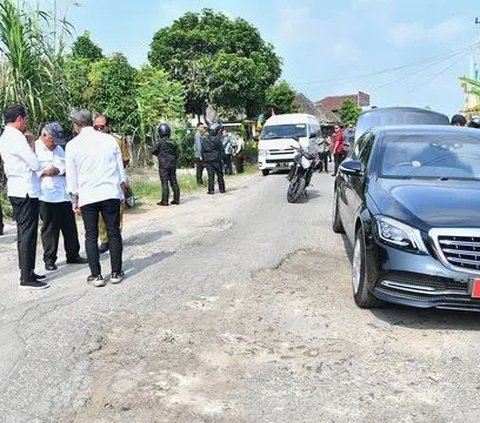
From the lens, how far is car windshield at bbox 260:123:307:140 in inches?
859

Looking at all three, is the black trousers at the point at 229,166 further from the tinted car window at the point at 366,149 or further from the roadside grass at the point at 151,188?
the tinted car window at the point at 366,149

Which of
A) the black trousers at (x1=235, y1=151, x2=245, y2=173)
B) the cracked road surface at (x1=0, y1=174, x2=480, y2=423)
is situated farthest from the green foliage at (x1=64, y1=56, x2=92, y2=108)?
the black trousers at (x1=235, y1=151, x2=245, y2=173)

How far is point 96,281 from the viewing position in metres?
6.12

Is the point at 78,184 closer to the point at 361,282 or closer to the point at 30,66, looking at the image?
the point at 361,282

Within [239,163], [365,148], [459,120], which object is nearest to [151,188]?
[459,120]

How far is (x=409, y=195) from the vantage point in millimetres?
5035

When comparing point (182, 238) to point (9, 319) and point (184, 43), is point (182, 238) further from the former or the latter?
point (184, 43)

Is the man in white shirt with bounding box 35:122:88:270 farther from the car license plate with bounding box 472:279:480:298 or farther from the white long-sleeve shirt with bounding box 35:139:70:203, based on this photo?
the car license plate with bounding box 472:279:480:298

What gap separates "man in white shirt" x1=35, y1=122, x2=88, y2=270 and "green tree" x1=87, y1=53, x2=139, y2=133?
514 inches

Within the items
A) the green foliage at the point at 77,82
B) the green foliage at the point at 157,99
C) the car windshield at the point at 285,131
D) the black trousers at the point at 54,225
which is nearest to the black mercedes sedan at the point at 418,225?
the black trousers at the point at 54,225

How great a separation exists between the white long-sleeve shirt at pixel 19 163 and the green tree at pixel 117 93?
1385 centimetres

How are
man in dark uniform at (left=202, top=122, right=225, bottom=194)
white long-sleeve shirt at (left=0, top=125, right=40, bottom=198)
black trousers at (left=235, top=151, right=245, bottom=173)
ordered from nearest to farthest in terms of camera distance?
white long-sleeve shirt at (left=0, top=125, right=40, bottom=198) → man in dark uniform at (left=202, top=122, right=225, bottom=194) → black trousers at (left=235, top=151, right=245, bottom=173)

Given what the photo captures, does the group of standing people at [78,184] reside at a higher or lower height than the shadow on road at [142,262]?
higher

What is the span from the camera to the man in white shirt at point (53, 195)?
6.71m
